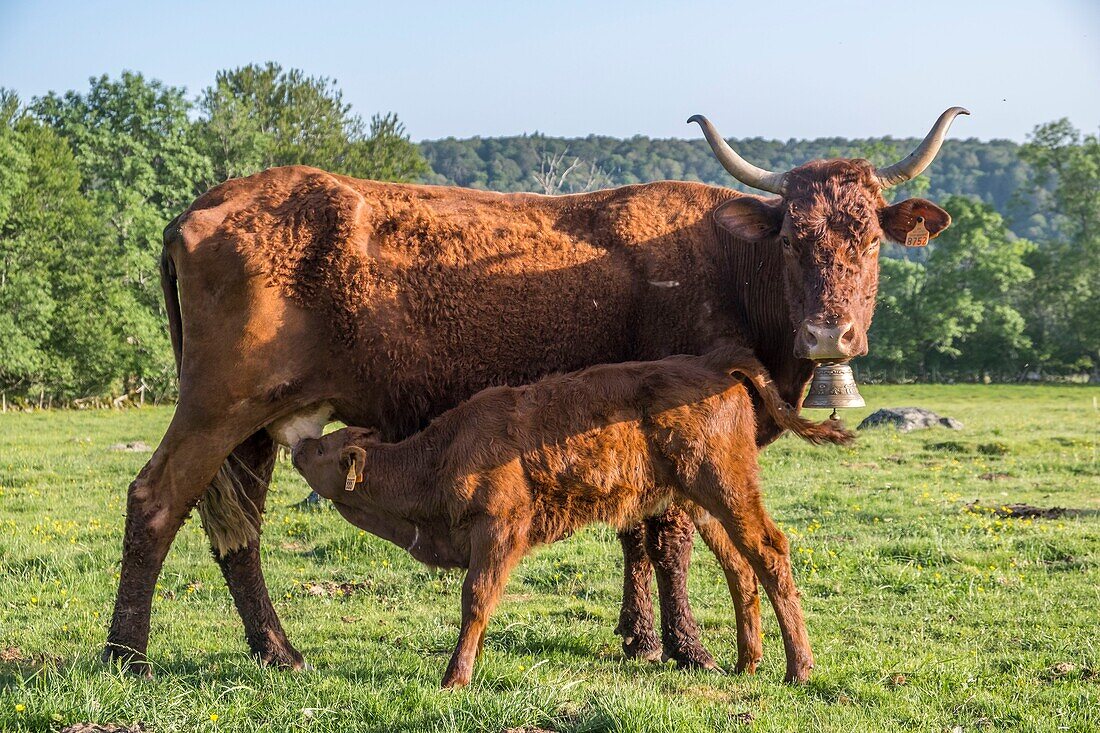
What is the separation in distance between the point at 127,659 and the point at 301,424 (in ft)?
6.03

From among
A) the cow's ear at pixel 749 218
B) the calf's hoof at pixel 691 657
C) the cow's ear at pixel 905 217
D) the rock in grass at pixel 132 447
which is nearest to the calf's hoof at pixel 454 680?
the calf's hoof at pixel 691 657

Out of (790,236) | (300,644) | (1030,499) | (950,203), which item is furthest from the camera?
(950,203)

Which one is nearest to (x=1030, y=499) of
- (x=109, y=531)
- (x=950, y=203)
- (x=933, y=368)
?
(x=109, y=531)

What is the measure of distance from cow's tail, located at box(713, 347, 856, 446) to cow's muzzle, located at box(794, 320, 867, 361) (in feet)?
1.56

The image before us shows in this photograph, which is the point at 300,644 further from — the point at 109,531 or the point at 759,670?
the point at 109,531

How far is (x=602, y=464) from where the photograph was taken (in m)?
6.37

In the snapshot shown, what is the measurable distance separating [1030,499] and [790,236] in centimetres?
879

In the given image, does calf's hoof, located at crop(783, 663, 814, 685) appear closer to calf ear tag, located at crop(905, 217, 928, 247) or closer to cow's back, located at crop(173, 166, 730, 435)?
cow's back, located at crop(173, 166, 730, 435)

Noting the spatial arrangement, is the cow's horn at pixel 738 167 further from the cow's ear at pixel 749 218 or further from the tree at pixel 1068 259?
the tree at pixel 1068 259

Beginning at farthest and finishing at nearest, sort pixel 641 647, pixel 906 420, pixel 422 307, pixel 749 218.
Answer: pixel 906 420 → pixel 641 647 → pixel 422 307 → pixel 749 218

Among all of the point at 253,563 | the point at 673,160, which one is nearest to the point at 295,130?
the point at 253,563

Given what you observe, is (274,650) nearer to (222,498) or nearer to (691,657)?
(222,498)

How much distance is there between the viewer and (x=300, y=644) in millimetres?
7637

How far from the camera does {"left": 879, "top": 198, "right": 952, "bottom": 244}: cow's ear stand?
6793 mm
